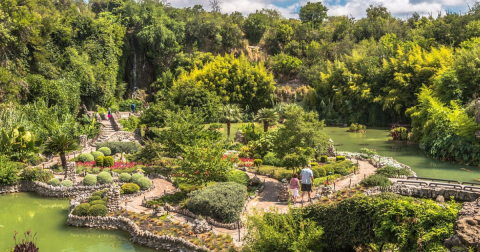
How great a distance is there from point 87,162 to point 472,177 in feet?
71.5

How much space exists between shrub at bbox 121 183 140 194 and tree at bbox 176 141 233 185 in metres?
2.17

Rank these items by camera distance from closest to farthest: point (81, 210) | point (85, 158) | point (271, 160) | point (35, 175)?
point (81, 210) → point (35, 175) → point (271, 160) → point (85, 158)

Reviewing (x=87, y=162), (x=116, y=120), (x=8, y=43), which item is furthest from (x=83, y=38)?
(x=87, y=162)

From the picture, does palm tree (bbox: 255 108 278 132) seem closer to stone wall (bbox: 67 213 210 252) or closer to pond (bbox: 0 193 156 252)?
pond (bbox: 0 193 156 252)

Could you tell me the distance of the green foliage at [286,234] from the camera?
10.9m

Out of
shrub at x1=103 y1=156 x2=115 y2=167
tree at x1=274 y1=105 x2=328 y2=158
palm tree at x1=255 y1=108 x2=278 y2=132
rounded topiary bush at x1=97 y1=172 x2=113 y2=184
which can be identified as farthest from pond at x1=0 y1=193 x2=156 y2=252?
palm tree at x1=255 y1=108 x2=278 y2=132

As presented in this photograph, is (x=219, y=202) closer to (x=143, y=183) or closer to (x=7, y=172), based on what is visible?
(x=143, y=183)

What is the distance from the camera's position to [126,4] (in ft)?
180

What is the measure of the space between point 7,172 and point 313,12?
57325 millimetres

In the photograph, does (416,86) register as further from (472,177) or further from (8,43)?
(8,43)

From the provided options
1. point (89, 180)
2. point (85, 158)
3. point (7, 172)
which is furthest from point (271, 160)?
point (7, 172)

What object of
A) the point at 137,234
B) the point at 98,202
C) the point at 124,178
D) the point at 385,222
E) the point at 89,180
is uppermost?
the point at 385,222

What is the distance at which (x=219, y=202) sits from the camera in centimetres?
1595

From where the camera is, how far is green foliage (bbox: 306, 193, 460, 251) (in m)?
9.99
